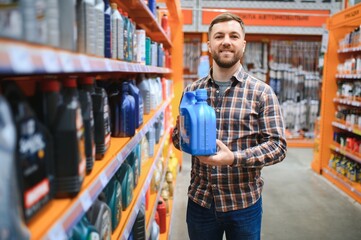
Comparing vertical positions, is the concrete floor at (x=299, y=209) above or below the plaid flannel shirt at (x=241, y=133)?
below

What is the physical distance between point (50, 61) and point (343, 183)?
500 cm

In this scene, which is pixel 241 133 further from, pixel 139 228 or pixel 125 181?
pixel 139 228

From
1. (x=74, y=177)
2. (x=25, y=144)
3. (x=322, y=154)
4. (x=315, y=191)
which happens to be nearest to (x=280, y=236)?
(x=315, y=191)

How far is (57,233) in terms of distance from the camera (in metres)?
0.84

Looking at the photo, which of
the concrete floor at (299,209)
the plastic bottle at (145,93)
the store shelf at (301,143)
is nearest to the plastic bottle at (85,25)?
the plastic bottle at (145,93)

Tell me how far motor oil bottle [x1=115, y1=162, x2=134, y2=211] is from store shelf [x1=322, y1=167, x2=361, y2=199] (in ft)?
11.7

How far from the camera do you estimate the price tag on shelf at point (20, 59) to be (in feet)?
2.06

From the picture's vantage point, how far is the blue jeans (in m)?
1.98

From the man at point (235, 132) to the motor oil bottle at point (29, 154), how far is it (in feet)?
3.68

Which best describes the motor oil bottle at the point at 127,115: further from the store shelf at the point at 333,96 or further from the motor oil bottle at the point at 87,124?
the store shelf at the point at 333,96

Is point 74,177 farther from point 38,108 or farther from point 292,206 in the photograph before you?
point 292,206

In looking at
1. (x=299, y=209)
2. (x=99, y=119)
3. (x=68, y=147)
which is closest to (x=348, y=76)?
(x=299, y=209)

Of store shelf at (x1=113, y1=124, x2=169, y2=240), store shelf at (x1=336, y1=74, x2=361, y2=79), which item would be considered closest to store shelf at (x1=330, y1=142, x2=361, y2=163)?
store shelf at (x1=336, y1=74, x2=361, y2=79)

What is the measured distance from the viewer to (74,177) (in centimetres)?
101
